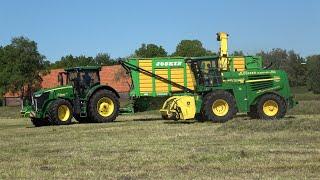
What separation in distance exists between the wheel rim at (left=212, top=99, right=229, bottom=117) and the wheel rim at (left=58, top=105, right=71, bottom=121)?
21.5 ft

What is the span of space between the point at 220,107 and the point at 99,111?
236 inches

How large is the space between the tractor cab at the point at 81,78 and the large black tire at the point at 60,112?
90cm

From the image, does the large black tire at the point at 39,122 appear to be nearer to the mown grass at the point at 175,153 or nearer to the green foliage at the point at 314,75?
the mown grass at the point at 175,153

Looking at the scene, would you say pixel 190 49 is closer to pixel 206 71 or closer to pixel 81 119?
pixel 81 119

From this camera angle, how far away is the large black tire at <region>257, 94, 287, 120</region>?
22.1m

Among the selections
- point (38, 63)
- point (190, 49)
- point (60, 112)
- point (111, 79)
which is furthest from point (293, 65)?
point (60, 112)

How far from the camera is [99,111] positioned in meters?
25.4

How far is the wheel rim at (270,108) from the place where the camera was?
22.3 metres

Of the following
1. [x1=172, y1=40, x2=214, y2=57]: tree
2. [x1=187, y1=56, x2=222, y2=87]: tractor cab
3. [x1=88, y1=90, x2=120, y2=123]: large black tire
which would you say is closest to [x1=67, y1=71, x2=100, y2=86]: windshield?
[x1=88, y1=90, x2=120, y2=123]: large black tire

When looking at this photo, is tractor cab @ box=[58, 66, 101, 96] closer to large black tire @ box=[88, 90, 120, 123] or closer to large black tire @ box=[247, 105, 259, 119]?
large black tire @ box=[88, 90, 120, 123]

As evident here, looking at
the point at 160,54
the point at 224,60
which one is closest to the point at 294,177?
the point at 224,60

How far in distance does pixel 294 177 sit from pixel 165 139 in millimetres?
6638

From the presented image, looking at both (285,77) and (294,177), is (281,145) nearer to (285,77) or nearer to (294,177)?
Result: (294,177)

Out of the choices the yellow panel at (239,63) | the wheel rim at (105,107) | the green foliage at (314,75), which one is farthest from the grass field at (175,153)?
the green foliage at (314,75)
